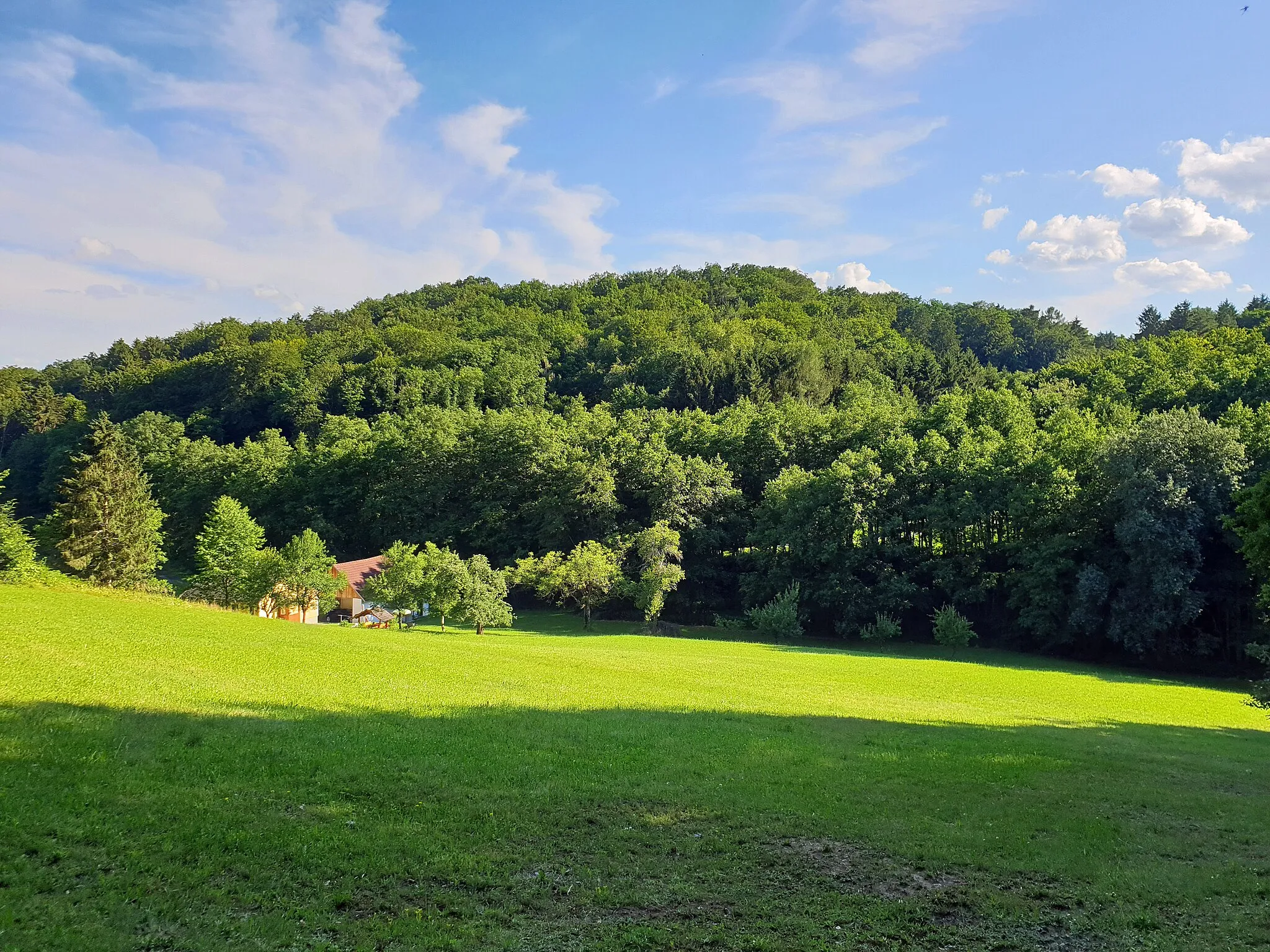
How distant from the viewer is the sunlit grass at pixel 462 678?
1714 centimetres

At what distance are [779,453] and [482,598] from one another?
128 feet

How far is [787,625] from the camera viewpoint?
59.8m

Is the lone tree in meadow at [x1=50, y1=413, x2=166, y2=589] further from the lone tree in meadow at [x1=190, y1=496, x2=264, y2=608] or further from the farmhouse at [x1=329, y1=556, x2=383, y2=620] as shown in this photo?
the farmhouse at [x1=329, y1=556, x2=383, y2=620]

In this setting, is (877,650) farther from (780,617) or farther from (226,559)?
(226,559)

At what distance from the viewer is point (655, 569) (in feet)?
208

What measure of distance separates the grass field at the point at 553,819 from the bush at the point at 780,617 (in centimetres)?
3701

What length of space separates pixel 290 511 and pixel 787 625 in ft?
212

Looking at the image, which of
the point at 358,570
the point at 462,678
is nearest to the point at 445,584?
the point at 462,678

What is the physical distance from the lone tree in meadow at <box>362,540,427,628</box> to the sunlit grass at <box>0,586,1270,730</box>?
1251 cm

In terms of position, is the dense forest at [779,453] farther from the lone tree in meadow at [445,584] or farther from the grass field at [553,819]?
the lone tree in meadow at [445,584]

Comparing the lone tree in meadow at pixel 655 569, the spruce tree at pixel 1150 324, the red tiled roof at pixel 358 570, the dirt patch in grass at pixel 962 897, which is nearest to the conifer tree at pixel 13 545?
the red tiled roof at pixel 358 570

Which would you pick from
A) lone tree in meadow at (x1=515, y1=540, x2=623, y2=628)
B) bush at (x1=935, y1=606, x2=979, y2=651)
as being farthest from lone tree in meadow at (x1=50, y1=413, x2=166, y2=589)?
bush at (x1=935, y1=606, x2=979, y2=651)

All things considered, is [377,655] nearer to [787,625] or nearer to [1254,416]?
[787,625]

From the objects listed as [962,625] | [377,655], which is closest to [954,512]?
[962,625]
